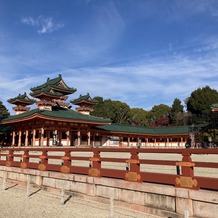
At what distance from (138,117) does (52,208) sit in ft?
270

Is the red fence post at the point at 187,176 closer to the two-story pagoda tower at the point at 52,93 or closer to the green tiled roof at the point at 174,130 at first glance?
the two-story pagoda tower at the point at 52,93

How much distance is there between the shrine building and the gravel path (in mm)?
22723

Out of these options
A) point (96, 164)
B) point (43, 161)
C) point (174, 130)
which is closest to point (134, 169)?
point (96, 164)

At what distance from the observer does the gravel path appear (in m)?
8.44

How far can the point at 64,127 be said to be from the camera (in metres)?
37.4

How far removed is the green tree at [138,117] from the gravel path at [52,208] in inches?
3068

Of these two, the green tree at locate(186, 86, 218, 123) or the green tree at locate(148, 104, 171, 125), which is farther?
the green tree at locate(148, 104, 171, 125)

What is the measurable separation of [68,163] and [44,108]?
26894 millimetres

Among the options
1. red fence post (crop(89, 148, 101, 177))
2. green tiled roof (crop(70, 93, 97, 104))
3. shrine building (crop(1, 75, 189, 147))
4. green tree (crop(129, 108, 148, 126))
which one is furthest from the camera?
green tree (crop(129, 108, 148, 126))

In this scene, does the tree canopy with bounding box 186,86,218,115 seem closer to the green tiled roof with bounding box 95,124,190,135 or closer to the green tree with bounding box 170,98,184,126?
the green tree with bounding box 170,98,184,126

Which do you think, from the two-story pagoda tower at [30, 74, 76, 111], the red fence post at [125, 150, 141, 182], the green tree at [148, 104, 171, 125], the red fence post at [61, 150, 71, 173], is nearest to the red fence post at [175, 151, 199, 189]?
the red fence post at [125, 150, 141, 182]

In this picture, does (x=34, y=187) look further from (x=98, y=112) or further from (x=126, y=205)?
(x=98, y=112)

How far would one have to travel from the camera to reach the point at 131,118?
89.2 metres

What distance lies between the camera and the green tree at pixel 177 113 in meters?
77.8
